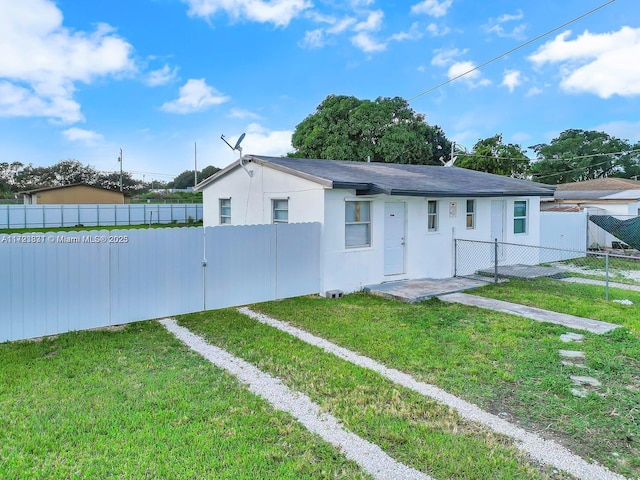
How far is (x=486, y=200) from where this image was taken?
12867 mm

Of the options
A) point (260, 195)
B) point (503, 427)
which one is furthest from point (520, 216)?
point (503, 427)

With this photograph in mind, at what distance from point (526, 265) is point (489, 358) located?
912 cm

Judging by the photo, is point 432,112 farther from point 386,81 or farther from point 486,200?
point 486,200

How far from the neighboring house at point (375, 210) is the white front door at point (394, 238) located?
0.03m

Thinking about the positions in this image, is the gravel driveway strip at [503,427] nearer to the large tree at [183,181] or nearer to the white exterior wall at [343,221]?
the white exterior wall at [343,221]

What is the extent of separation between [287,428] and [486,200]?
10844 mm

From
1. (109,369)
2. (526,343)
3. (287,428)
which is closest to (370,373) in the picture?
(287,428)

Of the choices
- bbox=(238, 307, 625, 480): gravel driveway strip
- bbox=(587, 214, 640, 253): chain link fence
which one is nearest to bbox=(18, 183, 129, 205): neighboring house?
bbox=(587, 214, 640, 253): chain link fence

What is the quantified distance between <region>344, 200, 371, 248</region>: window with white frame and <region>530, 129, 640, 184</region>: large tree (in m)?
39.2

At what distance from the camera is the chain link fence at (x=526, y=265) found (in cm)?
1172

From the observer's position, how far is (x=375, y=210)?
34.1 ft

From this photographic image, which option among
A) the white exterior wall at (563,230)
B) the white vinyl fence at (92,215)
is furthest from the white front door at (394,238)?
the white vinyl fence at (92,215)

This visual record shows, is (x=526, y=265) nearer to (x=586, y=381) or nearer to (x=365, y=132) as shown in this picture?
(x=586, y=381)

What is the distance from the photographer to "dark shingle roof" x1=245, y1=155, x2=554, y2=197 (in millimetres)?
9734
